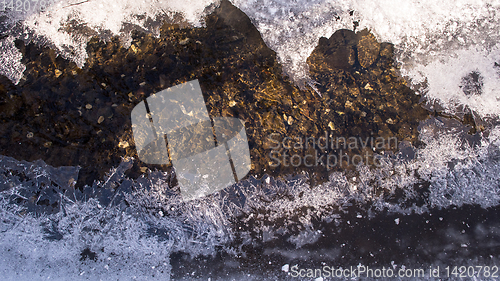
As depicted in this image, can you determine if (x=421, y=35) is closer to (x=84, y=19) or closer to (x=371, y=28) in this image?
(x=371, y=28)

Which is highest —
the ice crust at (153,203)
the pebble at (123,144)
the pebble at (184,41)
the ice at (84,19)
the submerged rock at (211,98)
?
the ice at (84,19)

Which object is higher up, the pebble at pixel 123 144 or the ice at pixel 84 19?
the ice at pixel 84 19

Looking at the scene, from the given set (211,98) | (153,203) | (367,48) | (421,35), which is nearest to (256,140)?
(211,98)

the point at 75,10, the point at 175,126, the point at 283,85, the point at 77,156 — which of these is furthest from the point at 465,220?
the point at 75,10

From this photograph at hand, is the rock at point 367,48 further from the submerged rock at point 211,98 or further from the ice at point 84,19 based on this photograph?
the ice at point 84,19

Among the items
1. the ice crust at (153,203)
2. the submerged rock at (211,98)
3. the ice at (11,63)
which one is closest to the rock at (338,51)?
the submerged rock at (211,98)

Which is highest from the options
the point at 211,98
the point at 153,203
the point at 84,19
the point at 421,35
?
the point at 84,19

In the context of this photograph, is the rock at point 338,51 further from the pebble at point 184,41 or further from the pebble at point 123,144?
the pebble at point 123,144

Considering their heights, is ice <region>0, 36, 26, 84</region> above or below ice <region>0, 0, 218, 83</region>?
below

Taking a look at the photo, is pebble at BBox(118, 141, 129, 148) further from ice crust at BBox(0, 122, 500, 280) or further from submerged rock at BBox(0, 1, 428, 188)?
ice crust at BBox(0, 122, 500, 280)

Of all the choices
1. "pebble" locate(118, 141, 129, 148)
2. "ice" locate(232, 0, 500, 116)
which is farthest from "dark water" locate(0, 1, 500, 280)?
"ice" locate(232, 0, 500, 116)

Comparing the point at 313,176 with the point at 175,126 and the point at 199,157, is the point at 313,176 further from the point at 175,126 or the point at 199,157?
the point at 175,126
